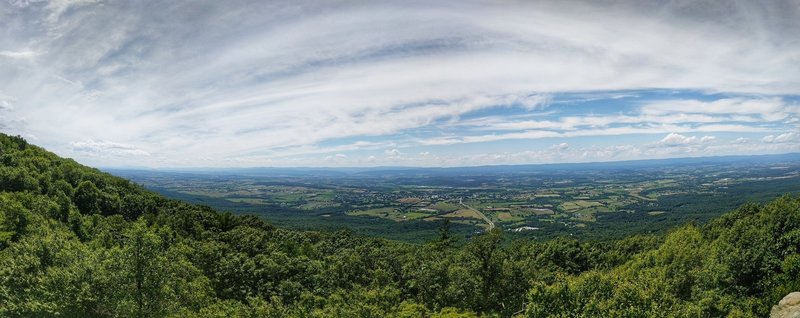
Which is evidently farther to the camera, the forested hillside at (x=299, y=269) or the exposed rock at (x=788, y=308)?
the exposed rock at (x=788, y=308)

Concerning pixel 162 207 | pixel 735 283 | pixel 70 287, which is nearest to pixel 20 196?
pixel 162 207

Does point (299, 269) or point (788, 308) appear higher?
point (788, 308)

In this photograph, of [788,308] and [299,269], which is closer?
[788,308]

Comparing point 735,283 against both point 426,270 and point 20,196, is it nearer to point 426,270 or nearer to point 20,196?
point 426,270
